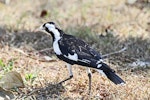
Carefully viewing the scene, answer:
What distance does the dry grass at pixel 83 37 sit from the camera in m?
5.00

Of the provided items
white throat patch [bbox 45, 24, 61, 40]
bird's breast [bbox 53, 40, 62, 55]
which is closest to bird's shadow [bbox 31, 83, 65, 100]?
bird's breast [bbox 53, 40, 62, 55]

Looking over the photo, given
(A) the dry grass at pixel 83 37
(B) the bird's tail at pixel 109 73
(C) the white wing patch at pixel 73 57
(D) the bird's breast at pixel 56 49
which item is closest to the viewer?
(B) the bird's tail at pixel 109 73

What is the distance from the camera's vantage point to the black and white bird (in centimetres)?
464

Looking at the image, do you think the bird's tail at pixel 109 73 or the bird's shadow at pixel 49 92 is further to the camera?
the bird's shadow at pixel 49 92

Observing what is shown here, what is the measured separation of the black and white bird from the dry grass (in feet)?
0.85

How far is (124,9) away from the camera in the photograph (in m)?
8.71

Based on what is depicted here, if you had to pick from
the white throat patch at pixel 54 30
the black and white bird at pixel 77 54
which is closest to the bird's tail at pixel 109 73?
the black and white bird at pixel 77 54

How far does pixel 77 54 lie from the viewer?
4777 millimetres

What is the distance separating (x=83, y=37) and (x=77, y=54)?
2.32 m

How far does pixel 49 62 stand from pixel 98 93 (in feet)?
4.18

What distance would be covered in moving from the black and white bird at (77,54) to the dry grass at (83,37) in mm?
260

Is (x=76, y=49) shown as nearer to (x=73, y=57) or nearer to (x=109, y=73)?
(x=73, y=57)

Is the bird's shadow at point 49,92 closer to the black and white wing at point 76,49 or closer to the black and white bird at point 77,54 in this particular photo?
the black and white bird at point 77,54

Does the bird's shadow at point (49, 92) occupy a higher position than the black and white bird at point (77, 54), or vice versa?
the black and white bird at point (77, 54)
